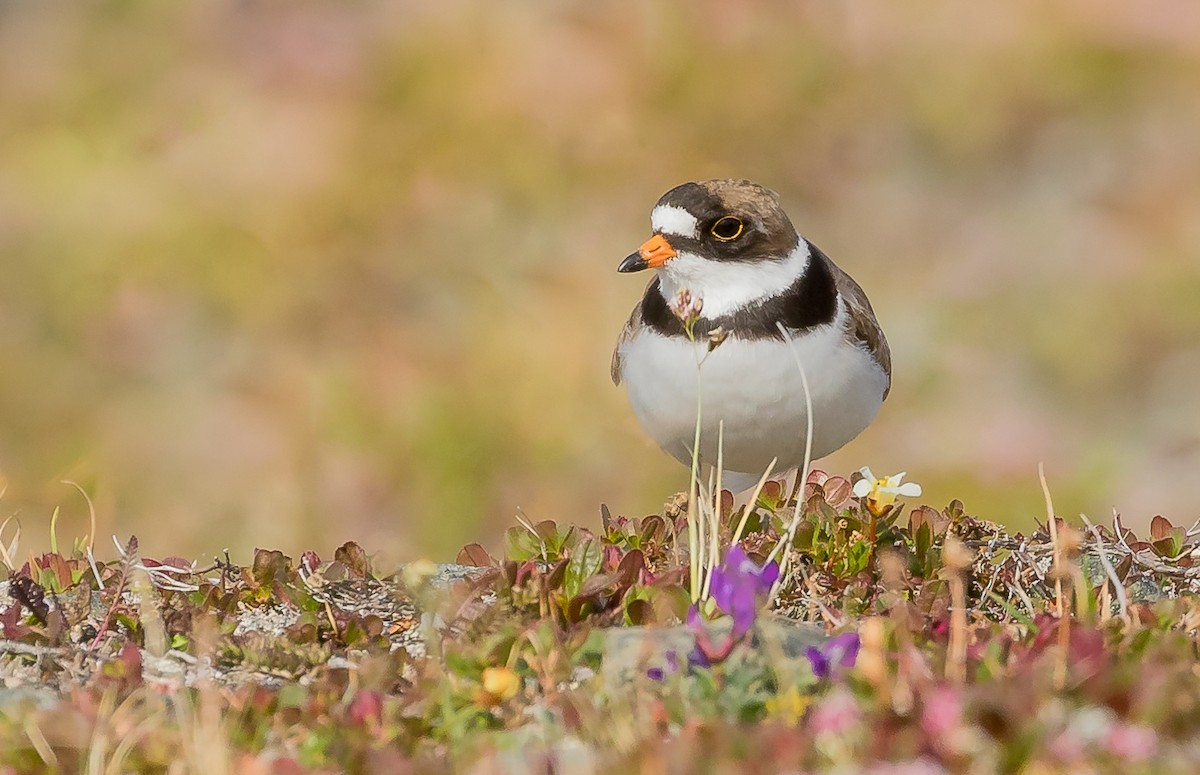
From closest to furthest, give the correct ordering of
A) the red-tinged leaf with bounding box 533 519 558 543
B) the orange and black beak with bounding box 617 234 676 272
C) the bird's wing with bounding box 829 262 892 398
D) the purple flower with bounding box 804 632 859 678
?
the purple flower with bounding box 804 632 859 678, the red-tinged leaf with bounding box 533 519 558 543, the orange and black beak with bounding box 617 234 676 272, the bird's wing with bounding box 829 262 892 398

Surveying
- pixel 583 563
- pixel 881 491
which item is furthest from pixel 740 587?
pixel 881 491

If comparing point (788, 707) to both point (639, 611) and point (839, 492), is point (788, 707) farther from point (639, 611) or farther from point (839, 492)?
point (839, 492)

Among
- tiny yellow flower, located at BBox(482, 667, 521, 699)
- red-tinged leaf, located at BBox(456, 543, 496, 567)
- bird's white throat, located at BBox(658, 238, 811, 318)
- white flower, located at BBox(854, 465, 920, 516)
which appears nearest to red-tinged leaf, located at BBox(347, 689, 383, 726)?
tiny yellow flower, located at BBox(482, 667, 521, 699)

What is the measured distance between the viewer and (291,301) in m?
11.2

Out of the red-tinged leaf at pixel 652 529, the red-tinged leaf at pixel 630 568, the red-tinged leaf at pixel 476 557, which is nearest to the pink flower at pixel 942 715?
the red-tinged leaf at pixel 630 568

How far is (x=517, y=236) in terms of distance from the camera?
37.6 ft

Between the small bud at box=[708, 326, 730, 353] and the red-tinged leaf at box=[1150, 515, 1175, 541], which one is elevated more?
the small bud at box=[708, 326, 730, 353]

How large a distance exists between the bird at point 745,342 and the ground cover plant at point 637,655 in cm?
47

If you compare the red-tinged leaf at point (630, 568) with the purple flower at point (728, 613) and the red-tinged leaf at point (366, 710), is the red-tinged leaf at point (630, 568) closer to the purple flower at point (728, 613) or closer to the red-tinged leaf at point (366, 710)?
the purple flower at point (728, 613)

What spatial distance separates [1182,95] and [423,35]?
5.63 metres

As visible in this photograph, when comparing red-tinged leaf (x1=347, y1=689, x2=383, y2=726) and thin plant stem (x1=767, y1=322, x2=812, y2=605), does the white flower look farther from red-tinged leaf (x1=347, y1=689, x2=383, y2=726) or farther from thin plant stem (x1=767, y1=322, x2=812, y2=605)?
red-tinged leaf (x1=347, y1=689, x2=383, y2=726)

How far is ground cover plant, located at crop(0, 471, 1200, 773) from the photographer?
11.1ft

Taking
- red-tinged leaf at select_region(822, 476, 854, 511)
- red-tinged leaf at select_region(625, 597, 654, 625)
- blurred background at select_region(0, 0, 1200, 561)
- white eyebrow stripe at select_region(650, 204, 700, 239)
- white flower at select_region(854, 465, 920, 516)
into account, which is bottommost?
red-tinged leaf at select_region(625, 597, 654, 625)

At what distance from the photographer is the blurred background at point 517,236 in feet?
32.7
